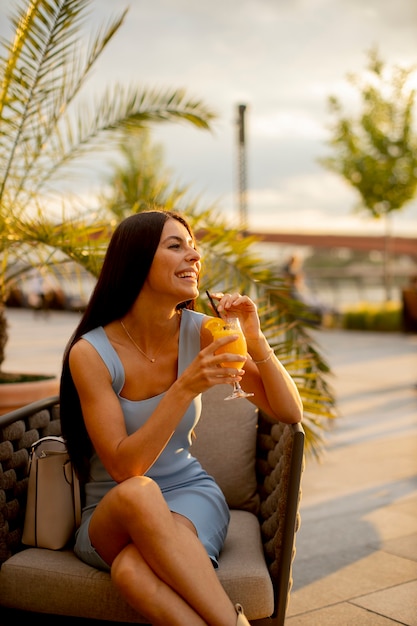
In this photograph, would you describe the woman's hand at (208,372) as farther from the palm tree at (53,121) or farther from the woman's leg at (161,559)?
the palm tree at (53,121)

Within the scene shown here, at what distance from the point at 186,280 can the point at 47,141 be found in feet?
8.30

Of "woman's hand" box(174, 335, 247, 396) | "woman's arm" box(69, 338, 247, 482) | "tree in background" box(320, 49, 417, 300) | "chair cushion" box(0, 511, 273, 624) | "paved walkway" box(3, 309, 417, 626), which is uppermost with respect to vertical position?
"tree in background" box(320, 49, 417, 300)

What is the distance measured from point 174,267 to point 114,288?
22 centimetres

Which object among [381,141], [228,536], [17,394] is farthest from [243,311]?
[381,141]

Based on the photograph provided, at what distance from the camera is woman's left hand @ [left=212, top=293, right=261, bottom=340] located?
2383mm

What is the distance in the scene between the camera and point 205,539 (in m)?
2.22

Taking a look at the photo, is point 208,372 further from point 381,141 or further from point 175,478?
point 381,141

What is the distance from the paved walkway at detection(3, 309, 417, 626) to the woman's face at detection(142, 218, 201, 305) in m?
1.32

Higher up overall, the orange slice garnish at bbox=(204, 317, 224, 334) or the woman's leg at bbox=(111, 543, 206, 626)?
the orange slice garnish at bbox=(204, 317, 224, 334)

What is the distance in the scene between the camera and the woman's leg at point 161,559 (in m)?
1.99

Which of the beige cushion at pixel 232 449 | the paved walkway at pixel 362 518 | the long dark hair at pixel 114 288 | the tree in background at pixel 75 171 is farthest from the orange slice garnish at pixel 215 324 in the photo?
the tree in background at pixel 75 171

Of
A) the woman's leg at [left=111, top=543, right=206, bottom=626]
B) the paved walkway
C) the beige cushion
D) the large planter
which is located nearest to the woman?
the woman's leg at [left=111, top=543, right=206, bottom=626]

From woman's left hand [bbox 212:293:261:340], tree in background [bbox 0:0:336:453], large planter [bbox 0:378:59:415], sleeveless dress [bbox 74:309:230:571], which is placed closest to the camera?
sleeveless dress [bbox 74:309:230:571]

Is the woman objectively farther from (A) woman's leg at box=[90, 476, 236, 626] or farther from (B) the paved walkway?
(B) the paved walkway
